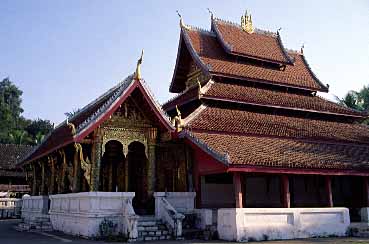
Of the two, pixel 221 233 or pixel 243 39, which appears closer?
pixel 221 233

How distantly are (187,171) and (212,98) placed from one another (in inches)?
136

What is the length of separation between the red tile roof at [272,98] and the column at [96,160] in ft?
17.6

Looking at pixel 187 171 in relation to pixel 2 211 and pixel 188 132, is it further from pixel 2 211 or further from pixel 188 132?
pixel 2 211

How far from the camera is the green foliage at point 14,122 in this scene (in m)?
64.2

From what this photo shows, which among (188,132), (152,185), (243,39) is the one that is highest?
(243,39)

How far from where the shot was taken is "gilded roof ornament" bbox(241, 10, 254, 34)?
24.3 m

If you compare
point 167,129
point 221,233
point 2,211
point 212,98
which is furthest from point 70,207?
point 2,211

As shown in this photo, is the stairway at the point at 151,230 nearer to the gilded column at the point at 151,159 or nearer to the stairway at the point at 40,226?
the gilded column at the point at 151,159

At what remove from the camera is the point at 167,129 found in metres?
15.6

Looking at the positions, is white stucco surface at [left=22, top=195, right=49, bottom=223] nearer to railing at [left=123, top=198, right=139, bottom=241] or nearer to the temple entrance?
the temple entrance

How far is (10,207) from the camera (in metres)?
29.4

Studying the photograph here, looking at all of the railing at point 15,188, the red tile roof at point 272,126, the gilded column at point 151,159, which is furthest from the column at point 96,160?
the railing at point 15,188

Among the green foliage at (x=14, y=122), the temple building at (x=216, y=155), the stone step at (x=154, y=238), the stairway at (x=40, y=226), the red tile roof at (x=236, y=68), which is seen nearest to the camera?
the stone step at (x=154, y=238)

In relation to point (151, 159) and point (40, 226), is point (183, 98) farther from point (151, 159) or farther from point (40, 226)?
point (40, 226)
